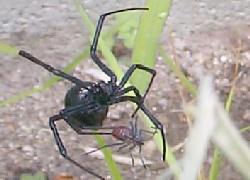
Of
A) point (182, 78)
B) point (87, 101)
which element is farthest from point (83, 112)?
point (182, 78)

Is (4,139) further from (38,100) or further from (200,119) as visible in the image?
(200,119)

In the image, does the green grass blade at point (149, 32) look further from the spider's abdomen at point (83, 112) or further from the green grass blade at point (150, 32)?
the spider's abdomen at point (83, 112)

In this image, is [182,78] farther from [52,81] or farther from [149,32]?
[52,81]

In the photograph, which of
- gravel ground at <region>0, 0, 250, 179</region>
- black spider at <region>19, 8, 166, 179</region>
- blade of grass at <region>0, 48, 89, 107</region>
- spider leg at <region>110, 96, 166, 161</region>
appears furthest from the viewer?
gravel ground at <region>0, 0, 250, 179</region>

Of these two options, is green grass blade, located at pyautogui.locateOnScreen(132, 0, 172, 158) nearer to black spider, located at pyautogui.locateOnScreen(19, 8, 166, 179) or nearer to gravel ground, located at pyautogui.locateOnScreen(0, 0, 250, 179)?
black spider, located at pyautogui.locateOnScreen(19, 8, 166, 179)

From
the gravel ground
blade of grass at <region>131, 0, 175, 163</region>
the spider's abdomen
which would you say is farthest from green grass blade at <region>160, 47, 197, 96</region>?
the gravel ground

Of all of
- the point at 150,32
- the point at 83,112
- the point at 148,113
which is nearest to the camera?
the point at 150,32

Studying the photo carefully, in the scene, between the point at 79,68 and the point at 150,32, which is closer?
the point at 150,32
